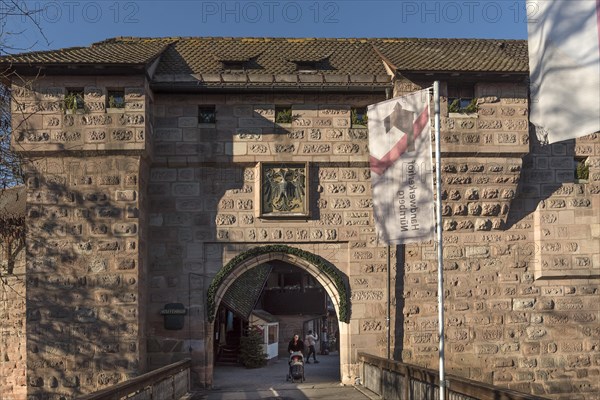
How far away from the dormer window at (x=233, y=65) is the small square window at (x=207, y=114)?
3.69ft

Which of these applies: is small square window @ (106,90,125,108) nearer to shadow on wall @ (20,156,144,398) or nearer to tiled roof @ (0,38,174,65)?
tiled roof @ (0,38,174,65)

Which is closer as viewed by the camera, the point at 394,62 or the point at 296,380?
the point at 394,62

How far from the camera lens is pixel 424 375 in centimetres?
1109

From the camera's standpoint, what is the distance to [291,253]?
651 inches

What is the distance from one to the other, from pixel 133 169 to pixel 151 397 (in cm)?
555

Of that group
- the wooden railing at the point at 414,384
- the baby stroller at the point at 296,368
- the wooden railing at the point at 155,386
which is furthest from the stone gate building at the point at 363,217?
the baby stroller at the point at 296,368

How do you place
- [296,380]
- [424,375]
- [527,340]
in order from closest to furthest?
[424,375] < [527,340] < [296,380]

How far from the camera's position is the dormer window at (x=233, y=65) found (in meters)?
17.2

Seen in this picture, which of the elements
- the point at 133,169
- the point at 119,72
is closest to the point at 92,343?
the point at 133,169

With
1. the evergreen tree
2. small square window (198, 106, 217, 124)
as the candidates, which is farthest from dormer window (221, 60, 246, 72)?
the evergreen tree

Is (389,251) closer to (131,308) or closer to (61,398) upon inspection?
(131,308)

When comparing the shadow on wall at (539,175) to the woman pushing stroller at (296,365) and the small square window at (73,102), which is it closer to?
the woman pushing stroller at (296,365)

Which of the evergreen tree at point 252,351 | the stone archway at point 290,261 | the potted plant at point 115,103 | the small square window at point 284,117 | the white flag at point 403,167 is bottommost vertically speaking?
the evergreen tree at point 252,351

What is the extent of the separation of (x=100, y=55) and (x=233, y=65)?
9.58ft
